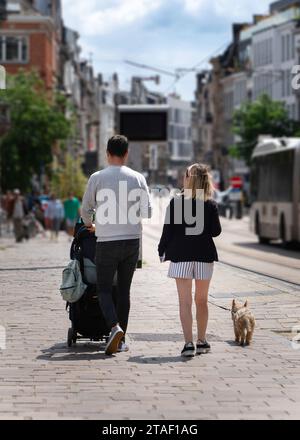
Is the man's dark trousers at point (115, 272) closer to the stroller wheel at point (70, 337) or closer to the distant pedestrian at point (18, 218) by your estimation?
the stroller wheel at point (70, 337)

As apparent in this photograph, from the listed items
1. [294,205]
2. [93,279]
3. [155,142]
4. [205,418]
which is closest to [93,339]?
[93,279]

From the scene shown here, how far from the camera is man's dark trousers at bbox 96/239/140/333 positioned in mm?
12281

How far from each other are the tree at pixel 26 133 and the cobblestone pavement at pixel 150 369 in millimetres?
50379

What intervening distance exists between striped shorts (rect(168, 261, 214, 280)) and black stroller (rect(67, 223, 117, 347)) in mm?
622

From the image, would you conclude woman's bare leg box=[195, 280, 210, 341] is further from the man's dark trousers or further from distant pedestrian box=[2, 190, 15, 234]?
distant pedestrian box=[2, 190, 15, 234]

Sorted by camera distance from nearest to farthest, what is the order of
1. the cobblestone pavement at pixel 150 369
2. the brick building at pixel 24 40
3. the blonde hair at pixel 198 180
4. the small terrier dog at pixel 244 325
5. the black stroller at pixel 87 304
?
the cobblestone pavement at pixel 150 369 < the blonde hair at pixel 198 180 < the black stroller at pixel 87 304 < the small terrier dog at pixel 244 325 < the brick building at pixel 24 40

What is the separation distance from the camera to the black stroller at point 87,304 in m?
12.6

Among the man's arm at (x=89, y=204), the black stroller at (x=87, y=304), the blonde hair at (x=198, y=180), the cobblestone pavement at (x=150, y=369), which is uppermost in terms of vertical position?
the blonde hair at (x=198, y=180)

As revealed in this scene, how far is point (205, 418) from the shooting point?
28.6ft

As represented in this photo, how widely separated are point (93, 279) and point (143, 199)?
2.91 ft

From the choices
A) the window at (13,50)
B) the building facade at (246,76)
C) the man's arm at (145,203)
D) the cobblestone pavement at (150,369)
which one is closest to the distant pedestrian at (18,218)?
the cobblestone pavement at (150,369)

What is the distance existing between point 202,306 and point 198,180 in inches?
43.8

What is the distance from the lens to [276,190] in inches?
1587

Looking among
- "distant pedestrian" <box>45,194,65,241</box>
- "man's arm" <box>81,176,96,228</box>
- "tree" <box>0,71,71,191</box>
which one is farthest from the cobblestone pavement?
"tree" <box>0,71,71,191</box>
